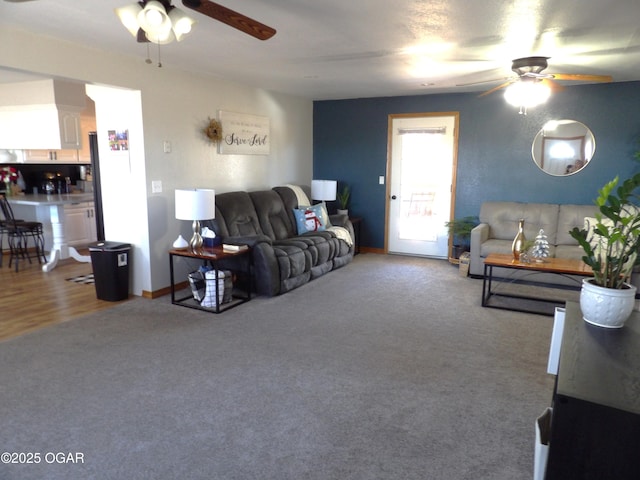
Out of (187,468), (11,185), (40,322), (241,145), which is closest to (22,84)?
(11,185)

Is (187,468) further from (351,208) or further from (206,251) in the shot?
(351,208)

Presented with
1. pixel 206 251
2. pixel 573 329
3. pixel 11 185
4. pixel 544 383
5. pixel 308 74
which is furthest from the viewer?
pixel 11 185

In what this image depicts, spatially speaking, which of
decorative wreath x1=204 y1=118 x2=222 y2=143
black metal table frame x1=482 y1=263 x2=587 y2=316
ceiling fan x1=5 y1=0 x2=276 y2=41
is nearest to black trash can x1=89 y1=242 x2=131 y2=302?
decorative wreath x1=204 y1=118 x2=222 y2=143

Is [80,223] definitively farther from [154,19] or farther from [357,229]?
[154,19]

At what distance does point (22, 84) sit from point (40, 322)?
3781 mm

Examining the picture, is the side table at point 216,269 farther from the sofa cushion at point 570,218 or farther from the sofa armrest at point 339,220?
the sofa cushion at point 570,218

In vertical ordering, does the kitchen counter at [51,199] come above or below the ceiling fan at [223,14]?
below

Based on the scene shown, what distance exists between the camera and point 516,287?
520cm

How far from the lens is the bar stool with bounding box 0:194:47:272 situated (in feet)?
19.5

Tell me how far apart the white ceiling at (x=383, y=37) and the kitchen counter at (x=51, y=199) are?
2.75 m

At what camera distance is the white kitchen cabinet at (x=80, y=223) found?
21.8ft

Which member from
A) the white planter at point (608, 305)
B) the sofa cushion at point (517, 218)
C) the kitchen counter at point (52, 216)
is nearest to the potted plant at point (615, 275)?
the white planter at point (608, 305)

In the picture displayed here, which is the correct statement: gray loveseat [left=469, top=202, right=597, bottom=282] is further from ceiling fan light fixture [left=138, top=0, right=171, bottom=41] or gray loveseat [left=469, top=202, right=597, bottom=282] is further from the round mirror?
ceiling fan light fixture [left=138, top=0, right=171, bottom=41]

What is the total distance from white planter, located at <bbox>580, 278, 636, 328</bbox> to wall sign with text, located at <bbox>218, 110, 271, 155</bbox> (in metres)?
4.32
